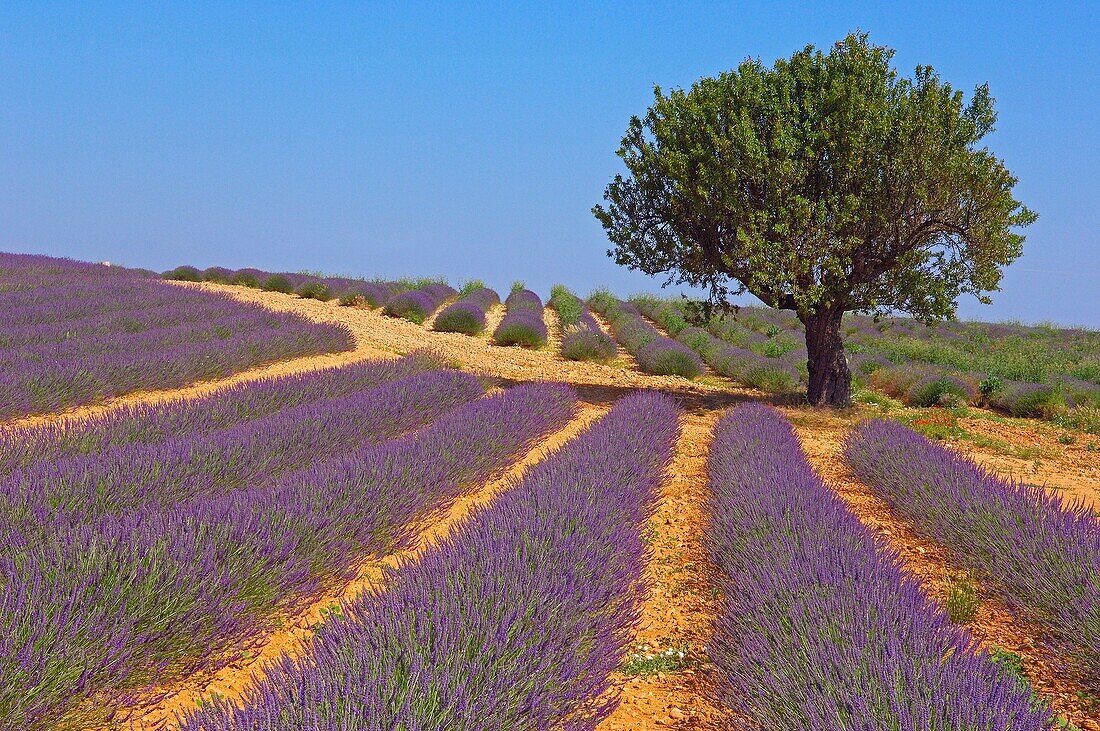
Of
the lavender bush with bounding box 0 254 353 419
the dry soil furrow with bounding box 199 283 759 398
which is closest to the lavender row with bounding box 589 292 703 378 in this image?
the dry soil furrow with bounding box 199 283 759 398

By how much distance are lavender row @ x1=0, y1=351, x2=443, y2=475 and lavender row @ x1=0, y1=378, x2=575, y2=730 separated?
59.6 inches

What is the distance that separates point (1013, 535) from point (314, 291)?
19244 mm

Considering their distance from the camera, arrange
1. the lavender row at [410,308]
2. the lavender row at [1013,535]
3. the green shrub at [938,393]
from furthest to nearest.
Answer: the lavender row at [410,308], the green shrub at [938,393], the lavender row at [1013,535]

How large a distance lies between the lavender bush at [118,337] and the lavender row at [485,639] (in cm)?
556

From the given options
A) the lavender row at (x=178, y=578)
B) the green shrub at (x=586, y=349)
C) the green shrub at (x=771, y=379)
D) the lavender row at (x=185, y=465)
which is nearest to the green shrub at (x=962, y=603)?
the lavender row at (x=178, y=578)

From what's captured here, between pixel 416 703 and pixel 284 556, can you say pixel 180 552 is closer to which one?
pixel 284 556

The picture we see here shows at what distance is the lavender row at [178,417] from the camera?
537 centimetres

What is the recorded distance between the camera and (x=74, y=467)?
4.56 metres

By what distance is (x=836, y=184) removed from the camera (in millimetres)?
10516

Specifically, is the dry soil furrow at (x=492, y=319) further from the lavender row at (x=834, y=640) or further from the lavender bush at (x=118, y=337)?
the lavender row at (x=834, y=640)

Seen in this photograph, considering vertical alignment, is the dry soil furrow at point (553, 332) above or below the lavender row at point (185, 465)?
above

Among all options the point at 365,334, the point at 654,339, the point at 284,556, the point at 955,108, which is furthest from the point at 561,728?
the point at 654,339

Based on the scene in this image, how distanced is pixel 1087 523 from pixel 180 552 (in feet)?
17.7

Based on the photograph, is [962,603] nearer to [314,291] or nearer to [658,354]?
[658,354]
